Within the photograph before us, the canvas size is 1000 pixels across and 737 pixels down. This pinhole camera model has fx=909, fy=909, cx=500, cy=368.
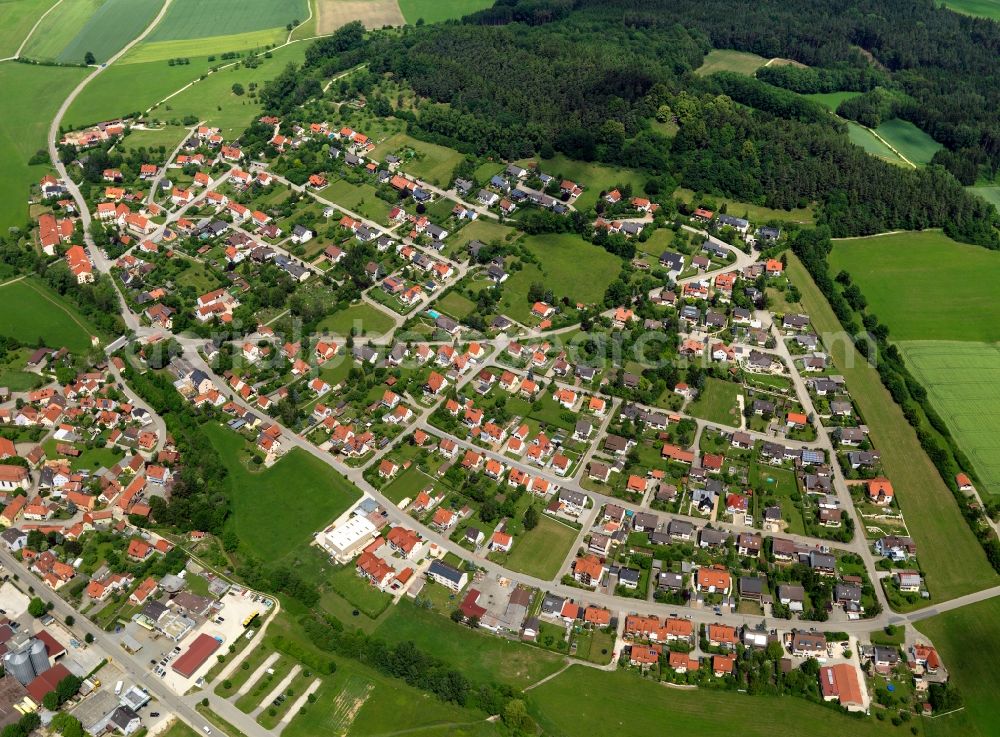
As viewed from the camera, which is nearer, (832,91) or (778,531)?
(778,531)

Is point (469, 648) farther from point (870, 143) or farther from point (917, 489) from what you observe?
point (870, 143)

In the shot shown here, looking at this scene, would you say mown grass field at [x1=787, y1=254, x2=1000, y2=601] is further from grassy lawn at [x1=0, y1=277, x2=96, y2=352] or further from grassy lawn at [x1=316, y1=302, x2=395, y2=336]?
grassy lawn at [x1=0, y1=277, x2=96, y2=352]

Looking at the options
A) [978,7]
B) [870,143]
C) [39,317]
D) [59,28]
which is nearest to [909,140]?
[870,143]

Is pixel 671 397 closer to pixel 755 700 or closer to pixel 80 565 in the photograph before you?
pixel 755 700

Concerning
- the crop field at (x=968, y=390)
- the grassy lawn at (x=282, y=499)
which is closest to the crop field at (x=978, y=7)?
the crop field at (x=968, y=390)

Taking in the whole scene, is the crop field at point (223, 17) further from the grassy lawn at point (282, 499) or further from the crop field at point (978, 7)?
the crop field at point (978, 7)

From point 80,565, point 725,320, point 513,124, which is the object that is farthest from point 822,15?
point 80,565

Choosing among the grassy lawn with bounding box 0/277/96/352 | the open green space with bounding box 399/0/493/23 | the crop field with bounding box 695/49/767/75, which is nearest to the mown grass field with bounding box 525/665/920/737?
the grassy lawn with bounding box 0/277/96/352
